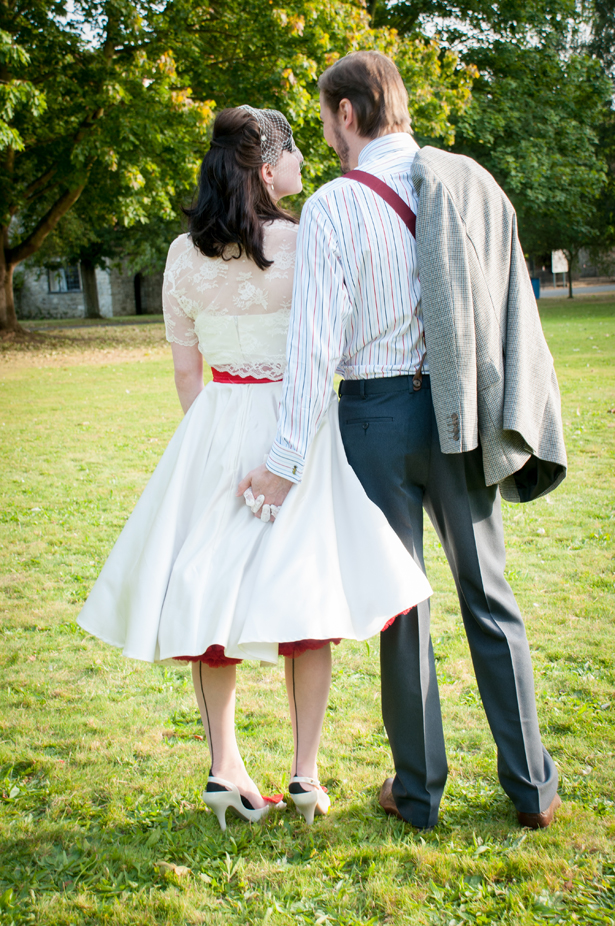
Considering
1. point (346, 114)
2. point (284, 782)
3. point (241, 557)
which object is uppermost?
point (346, 114)

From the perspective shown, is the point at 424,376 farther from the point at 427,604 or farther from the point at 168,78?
the point at 168,78

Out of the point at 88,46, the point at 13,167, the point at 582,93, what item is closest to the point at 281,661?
the point at 88,46

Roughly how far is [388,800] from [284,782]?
404mm

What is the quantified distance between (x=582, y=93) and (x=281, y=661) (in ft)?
94.9

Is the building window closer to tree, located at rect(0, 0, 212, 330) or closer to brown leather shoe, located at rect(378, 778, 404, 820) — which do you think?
tree, located at rect(0, 0, 212, 330)

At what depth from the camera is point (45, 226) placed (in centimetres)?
2128

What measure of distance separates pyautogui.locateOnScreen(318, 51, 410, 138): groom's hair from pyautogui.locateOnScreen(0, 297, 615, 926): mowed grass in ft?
6.96

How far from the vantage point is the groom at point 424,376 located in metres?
2.08

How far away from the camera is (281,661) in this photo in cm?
410

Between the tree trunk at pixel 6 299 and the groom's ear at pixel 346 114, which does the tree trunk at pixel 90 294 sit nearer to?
the tree trunk at pixel 6 299

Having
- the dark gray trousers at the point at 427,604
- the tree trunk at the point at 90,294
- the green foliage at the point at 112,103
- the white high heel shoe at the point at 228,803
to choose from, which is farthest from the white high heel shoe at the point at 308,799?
the tree trunk at the point at 90,294

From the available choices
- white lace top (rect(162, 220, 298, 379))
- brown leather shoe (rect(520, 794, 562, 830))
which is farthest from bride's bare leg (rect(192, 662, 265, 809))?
white lace top (rect(162, 220, 298, 379))

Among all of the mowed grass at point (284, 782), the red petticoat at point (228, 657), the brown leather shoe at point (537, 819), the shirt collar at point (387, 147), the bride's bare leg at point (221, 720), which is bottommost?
the mowed grass at point (284, 782)

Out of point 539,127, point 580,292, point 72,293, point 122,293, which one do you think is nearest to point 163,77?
point 539,127
